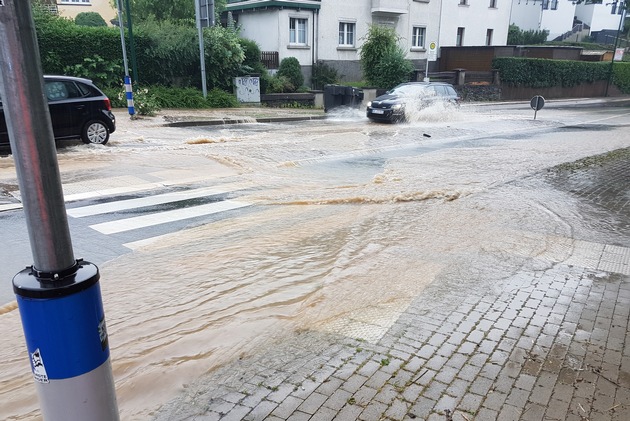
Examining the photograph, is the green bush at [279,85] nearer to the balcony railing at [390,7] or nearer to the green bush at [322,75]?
the green bush at [322,75]

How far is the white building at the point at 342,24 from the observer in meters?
29.7

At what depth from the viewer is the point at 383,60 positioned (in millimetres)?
29203

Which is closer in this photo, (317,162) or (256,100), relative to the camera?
(317,162)

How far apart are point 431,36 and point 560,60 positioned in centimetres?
1229

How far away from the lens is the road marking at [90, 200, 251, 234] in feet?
22.3

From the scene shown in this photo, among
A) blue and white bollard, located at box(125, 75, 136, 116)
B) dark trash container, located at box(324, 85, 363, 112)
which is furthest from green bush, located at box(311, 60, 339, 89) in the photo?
blue and white bollard, located at box(125, 75, 136, 116)

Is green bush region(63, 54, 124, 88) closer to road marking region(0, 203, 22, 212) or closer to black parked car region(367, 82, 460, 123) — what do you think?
black parked car region(367, 82, 460, 123)

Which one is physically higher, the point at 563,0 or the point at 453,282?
the point at 563,0

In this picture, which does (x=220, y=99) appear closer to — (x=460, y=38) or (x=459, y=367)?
(x=459, y=367)

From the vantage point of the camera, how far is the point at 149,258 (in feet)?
18.8

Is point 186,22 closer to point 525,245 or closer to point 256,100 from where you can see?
point 256,100

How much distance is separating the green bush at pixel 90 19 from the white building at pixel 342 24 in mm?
11781

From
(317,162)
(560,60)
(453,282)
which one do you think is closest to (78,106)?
(317,162)

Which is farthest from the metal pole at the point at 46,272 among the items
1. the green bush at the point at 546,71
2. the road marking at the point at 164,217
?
the green bush at the point at 546,71
